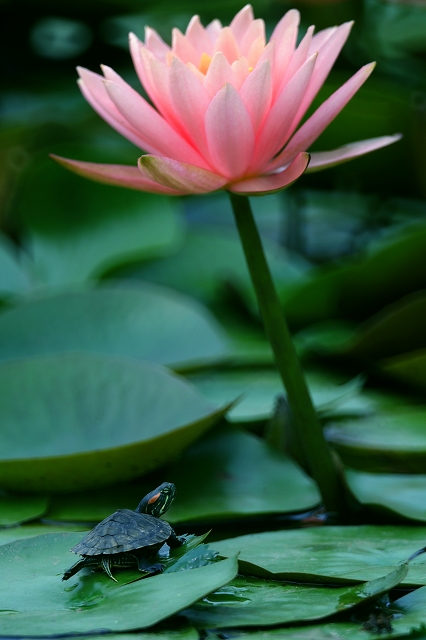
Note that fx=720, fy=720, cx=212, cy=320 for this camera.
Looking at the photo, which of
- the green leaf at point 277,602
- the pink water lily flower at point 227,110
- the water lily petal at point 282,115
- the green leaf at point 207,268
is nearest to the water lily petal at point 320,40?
the pink water lily flower at point 227,110

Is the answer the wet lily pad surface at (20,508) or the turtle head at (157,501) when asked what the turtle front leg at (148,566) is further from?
the wet lily pad surface at (20,508)

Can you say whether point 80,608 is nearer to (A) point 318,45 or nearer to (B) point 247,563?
(B) point 247,563

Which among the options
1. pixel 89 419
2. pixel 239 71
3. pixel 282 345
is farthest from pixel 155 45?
pixel 89 419

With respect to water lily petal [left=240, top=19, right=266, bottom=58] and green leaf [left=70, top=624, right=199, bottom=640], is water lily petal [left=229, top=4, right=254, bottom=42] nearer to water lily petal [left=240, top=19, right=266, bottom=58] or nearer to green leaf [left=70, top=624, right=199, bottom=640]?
water lily petal [left=240, top=19, right=266, bottom=58]

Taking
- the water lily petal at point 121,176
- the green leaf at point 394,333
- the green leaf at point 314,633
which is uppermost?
the water lily petal at point 121,176

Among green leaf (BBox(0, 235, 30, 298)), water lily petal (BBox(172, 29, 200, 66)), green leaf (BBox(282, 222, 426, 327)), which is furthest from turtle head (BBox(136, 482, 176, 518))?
green leaf (BBox(0, 235, 30, 298))

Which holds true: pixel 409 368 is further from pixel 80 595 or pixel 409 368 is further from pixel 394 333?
pixel 80 595
